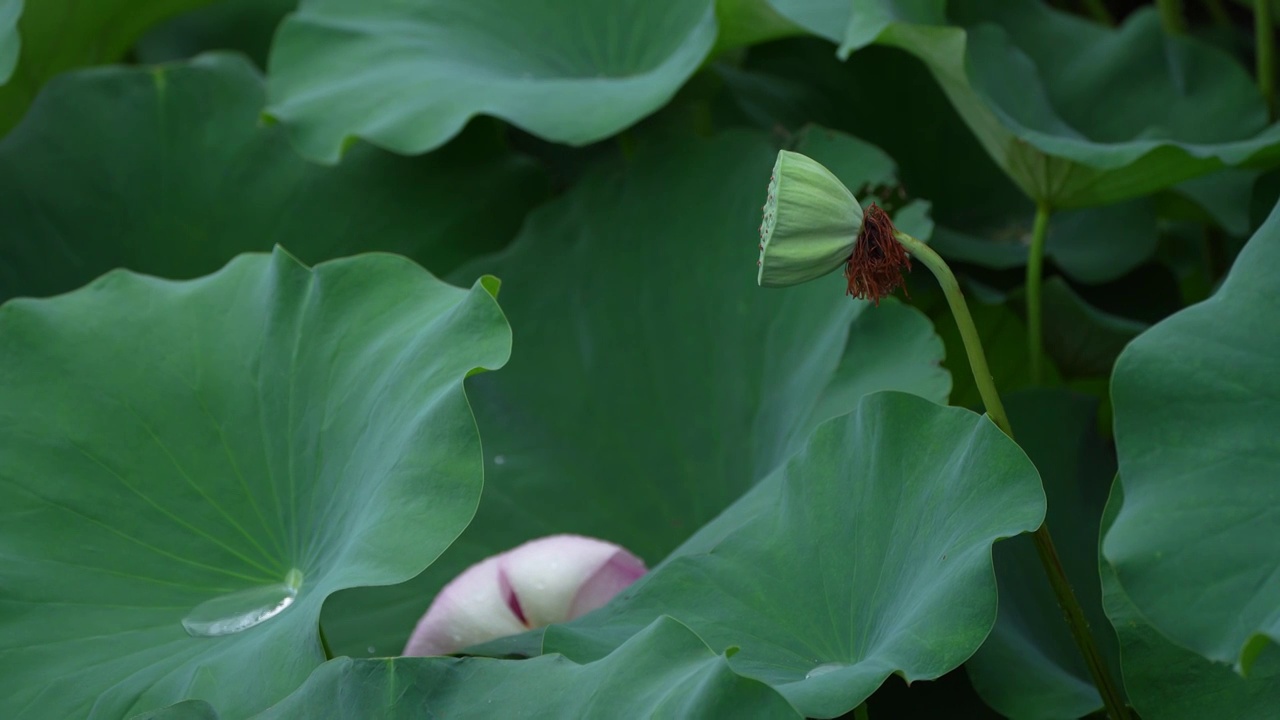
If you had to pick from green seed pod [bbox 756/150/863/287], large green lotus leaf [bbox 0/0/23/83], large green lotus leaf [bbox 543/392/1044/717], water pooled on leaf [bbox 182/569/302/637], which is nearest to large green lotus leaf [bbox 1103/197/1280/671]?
large green lotus leaf [bbox 543/392/1044/717]

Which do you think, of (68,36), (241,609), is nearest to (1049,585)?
(241,609)

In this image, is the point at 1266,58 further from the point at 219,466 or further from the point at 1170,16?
the point at 219,466

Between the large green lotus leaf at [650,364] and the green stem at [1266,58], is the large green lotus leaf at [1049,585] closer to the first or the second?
the large green lotus leaf at [650,364]

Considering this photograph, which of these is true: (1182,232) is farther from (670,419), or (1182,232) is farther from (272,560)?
(272,560)

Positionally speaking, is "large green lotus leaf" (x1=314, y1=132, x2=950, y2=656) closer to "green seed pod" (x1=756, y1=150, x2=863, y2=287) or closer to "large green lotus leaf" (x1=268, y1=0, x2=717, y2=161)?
"large green lotus leaf" (x1=268, y1=0, x2=717, y2=161)

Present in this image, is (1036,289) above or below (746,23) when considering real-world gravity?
below

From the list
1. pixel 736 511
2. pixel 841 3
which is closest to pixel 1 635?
pixel 736 511
